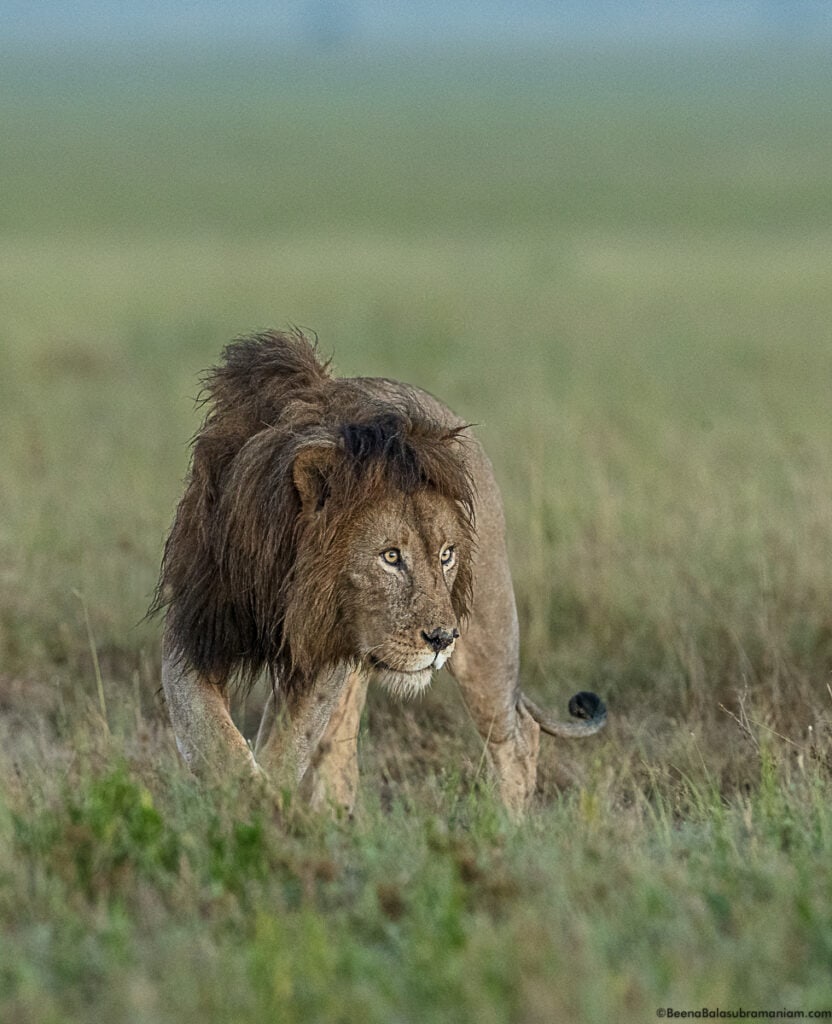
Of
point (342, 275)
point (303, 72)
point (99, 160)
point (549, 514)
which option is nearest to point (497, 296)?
point (342, 275)

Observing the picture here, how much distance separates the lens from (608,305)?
2988cm

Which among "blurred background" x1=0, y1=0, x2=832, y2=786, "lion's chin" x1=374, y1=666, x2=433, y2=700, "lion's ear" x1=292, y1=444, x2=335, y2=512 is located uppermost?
"lion's ear" x1=292, y1=444, x2=335, y2=512

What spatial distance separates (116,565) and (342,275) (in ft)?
91.9

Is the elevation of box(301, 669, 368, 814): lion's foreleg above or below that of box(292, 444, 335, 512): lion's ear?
below

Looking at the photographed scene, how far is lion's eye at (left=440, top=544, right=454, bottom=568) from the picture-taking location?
214 inches

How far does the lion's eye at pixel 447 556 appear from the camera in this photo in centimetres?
544

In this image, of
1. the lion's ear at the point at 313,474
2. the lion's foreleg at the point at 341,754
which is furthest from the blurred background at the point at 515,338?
the lion's ear at the point at 313,474

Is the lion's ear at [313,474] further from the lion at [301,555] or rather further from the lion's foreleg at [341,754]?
the lion's foreleg at [341,754]

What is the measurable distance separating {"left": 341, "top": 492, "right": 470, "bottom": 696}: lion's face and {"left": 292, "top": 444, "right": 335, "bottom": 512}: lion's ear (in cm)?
14

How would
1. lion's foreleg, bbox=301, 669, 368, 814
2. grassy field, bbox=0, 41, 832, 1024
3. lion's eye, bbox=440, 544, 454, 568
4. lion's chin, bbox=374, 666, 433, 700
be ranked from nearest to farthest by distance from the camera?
grassy field, bbox=0, 41, 832, 1024, lion's chin, bbox=374, 666, 433, 700, lion's eye, bbox=440, 544, 454, 568, lion's foreleg, bbox=301, 669, 368, 814

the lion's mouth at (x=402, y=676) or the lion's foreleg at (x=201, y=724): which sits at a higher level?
the lion's mouth at (x=402, y=676)

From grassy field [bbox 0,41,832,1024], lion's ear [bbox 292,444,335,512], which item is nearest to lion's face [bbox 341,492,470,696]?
lion's ear [bbox 292,444,335,512]

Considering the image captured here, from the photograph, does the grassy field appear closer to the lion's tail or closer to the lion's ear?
the lion's tail

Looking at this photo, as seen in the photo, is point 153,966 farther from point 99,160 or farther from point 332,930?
point 99,160
